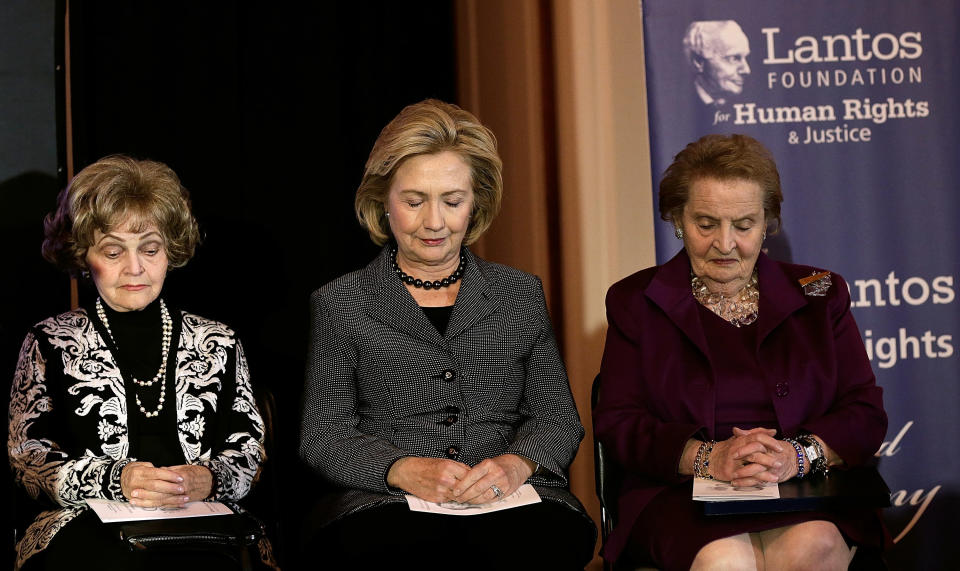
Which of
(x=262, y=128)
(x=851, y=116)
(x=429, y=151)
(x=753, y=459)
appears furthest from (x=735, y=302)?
(x=262, y=128)

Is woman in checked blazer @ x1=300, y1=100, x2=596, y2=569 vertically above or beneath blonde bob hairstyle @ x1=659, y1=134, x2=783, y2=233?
beneath

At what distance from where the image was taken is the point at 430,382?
3.37 meters

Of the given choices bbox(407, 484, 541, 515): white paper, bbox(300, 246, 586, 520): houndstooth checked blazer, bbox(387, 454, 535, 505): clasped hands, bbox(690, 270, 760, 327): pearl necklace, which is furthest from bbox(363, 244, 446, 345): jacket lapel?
bbox(690, 270, 760, 327): pearl necklace

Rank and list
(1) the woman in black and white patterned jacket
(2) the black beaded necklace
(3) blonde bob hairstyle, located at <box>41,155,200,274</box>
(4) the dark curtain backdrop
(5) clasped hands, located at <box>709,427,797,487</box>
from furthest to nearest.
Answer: (4) the dark curtain backdrop → (2) the black beaded necklace → (3) blonde bob hairstyle, located at <box>41,155,200,274</box> → (1) the woman in black and white patterned jacket → (5) clasped hands, located at <box>709,427,797,487</box>

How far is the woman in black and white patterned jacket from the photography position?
10.1ft

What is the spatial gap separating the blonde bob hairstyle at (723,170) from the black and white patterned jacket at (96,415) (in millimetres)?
1412

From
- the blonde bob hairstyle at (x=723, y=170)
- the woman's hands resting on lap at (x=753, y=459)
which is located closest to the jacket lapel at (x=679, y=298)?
the blonde bob hairstyle at (x=723, y=170)

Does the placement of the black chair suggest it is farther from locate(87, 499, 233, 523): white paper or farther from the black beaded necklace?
locate(87, 499, 233, 523): white paper

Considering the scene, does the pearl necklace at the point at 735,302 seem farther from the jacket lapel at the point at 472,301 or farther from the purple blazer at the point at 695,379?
the jacket lapel at the point at 472,301

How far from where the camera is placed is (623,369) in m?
3.37

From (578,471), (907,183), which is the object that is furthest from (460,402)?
(907,183)

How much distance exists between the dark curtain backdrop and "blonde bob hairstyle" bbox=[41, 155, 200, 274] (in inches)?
35.7

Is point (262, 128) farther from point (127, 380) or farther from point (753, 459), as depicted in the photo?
point (753, 459)

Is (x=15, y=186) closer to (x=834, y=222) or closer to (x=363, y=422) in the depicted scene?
Answer: (x=363, y=422)
